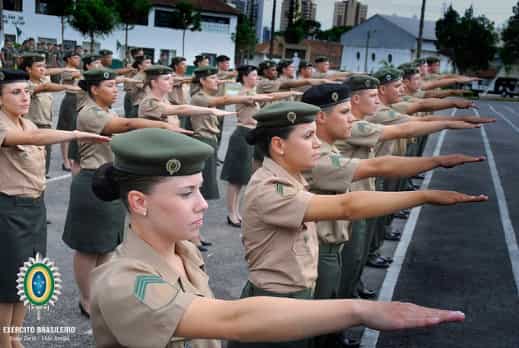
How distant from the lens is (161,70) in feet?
22.6

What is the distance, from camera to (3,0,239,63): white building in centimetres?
4756

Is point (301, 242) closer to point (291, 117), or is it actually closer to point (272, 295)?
point (272, 295)

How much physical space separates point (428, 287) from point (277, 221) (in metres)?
3.99

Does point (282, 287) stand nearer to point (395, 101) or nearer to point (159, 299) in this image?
point (159, 299)

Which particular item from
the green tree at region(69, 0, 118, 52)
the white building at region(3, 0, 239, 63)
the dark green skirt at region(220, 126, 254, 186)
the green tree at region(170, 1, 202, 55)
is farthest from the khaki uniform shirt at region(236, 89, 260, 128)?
the green tree at region(170, 1, 202, 55)

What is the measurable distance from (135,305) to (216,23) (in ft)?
185

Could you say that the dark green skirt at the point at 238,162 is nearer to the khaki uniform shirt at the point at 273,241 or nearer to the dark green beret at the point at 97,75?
the dark green beret at the point at 97,75

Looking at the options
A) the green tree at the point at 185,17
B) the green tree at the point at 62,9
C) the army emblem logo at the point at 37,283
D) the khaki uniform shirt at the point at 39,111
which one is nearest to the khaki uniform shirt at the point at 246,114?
the khaki uniform shirt at the point at 39,111

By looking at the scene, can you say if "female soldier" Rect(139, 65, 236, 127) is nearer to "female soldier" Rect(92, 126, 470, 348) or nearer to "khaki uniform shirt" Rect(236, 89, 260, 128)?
"khaki uniform shirt" Rect(236, 89, 260, 128)

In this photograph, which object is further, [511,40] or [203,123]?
[511,40]

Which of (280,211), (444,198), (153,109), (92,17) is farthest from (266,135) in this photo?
(92,17)

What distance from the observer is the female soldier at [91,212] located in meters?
5.29

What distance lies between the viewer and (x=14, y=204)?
441 centimetres

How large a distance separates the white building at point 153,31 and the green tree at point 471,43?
20.3 metres
